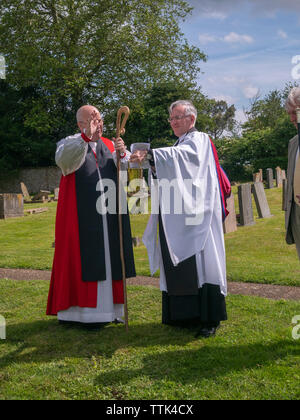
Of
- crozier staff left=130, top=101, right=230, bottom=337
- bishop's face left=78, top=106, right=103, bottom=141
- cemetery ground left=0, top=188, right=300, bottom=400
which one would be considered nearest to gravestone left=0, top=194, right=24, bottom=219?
cemetery ground left=0, top=188, right=300, bottom=400

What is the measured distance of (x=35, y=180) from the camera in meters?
31.9

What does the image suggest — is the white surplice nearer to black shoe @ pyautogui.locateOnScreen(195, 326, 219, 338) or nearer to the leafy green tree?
black shoe @ pyautogui.locateOnScreen(195, 326, 219, 338)

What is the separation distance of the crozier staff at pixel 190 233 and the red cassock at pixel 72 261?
25.5 inches

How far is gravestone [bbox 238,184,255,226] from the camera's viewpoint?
12141mm

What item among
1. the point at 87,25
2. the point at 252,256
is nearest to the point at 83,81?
the point at 87,25

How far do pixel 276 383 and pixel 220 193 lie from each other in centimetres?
202

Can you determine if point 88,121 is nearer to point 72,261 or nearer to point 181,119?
point 181,119

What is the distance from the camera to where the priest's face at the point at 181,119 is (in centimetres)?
458

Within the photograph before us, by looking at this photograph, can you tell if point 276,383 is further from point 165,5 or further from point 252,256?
point 165,5

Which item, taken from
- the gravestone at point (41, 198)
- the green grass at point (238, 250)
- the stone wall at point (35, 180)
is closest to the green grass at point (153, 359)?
the green grass at point (238, 250)

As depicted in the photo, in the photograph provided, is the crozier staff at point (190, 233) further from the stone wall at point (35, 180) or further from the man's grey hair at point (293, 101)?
the stone wall at point (35, 180)

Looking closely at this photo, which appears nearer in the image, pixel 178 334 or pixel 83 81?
pixel 178 334

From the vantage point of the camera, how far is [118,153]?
181 inches

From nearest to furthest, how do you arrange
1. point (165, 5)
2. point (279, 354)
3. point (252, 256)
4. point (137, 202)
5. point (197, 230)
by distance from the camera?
point (279, 354) → point (197, 230) → point (252, 256) → point (137, 202) → point (165, 5)
